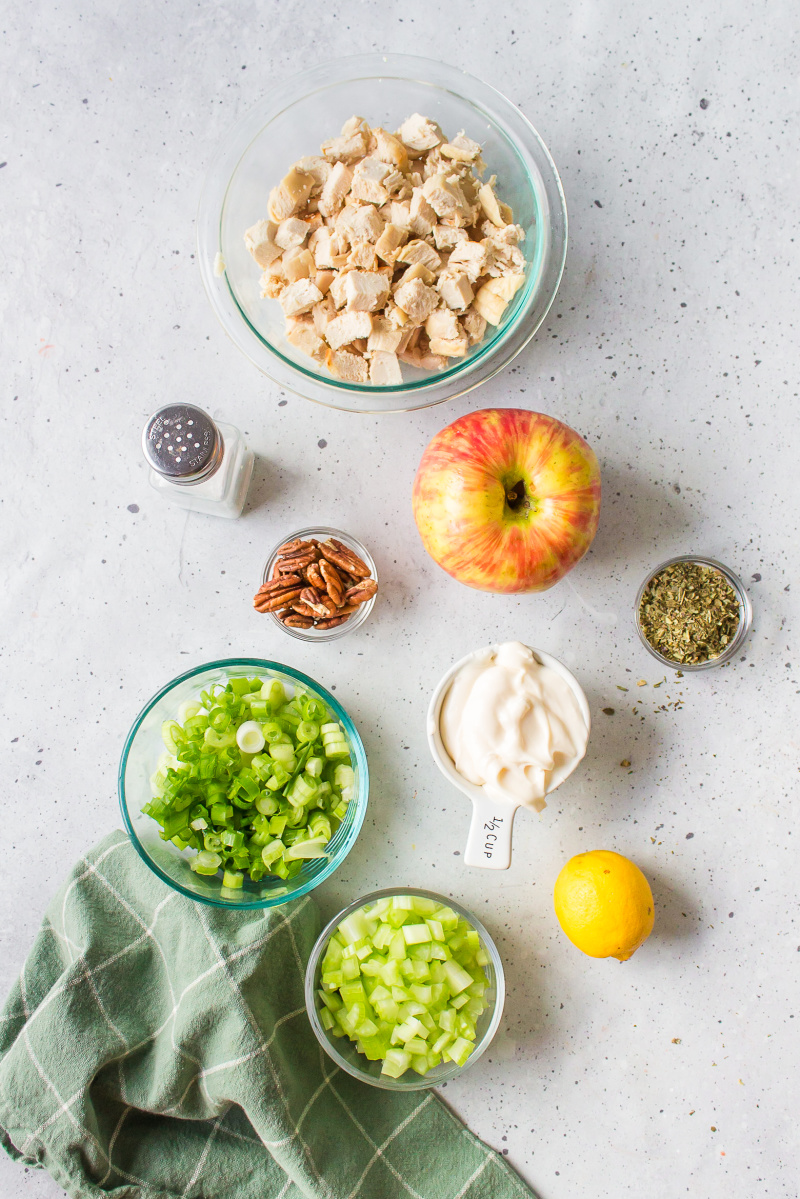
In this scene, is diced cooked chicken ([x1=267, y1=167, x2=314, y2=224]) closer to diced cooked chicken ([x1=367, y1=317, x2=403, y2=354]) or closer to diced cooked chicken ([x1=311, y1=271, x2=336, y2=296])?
diced cooked chicken ([x1=311, y1=271, x2=336, y2=296])

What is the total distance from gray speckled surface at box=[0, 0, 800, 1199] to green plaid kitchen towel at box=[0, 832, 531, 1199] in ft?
0.38

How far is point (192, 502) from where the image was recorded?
127 cm

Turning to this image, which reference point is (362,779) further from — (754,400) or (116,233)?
(116,233)

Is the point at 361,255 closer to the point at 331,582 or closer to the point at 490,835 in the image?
the point at 331,582

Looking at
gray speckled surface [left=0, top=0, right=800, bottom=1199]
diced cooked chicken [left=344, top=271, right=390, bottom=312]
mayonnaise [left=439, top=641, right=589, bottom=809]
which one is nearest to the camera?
diced cooked chicken [left=344, top=271, right=390, bottom=312]

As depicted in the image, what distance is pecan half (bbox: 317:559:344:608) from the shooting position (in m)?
1.19

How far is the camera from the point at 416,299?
1.08 metres

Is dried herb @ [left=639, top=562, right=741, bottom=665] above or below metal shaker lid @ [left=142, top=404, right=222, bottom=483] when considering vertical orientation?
below

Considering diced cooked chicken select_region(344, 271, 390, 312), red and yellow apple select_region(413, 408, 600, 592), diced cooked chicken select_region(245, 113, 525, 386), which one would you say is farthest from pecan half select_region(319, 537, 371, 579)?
diced cooked chicken select_region(344, 271, 390, 312)

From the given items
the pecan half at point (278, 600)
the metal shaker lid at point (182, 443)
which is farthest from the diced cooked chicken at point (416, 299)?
the pecan half at point (278, 600)

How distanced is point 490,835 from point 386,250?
89cm

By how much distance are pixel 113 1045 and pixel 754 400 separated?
60.2 inches

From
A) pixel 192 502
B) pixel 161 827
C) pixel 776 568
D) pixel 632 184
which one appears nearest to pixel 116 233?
pixel 192 502

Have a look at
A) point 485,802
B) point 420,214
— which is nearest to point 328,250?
point 420,214
